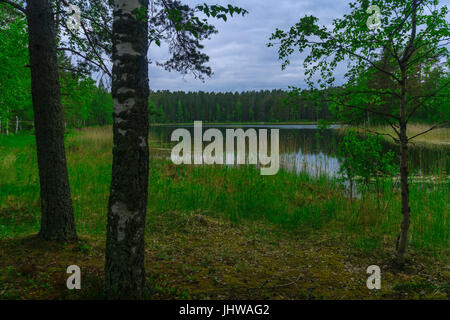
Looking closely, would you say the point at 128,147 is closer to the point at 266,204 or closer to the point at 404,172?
the point at 404,172

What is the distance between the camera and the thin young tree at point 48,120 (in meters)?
4.42

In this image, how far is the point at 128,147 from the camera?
299 centimetres

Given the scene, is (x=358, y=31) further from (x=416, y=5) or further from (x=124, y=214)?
(x=124, y=214)

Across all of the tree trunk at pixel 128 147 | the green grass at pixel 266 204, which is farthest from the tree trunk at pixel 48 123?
the tree trunk at pixel 128 147

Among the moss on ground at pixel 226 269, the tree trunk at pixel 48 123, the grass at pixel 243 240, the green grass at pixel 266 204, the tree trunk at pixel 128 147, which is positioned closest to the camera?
the tree trunk at pixel 128 147

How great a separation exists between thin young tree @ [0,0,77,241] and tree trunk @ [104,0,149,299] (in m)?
2.02

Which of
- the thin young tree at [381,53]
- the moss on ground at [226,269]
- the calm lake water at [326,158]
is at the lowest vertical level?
the moss on ground at [226,269]

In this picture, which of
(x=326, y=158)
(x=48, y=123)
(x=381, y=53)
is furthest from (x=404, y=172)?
(x=326, y=158)

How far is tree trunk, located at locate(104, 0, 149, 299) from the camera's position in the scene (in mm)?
2973

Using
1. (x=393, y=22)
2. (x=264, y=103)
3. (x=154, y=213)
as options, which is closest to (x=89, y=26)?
(x=154, y=213)

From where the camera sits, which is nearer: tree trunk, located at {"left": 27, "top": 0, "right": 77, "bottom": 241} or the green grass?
tree trunk, located at {"left": 27, "top": 0, "right": 77, "bottom": 241}

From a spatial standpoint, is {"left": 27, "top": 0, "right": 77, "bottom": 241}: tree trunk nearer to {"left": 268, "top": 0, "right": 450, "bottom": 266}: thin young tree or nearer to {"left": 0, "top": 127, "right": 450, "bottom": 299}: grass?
{"left": 0, "top": 127, "right": 450, "bottom": 299}: grass

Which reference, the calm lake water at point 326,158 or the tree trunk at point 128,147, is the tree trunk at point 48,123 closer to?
the tree trunk at point 128,147

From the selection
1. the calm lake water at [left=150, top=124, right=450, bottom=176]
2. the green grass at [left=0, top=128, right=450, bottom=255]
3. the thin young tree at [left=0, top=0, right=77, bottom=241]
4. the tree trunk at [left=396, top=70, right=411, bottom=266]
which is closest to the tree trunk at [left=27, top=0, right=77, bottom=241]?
the thin young tree at [left=0, top=0, right=77, bottom=241]
